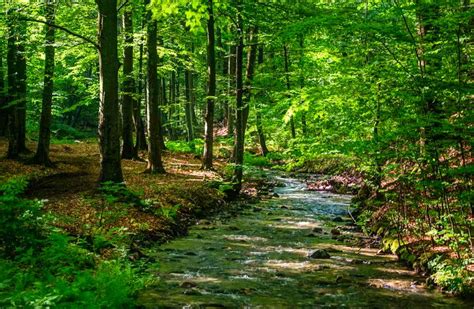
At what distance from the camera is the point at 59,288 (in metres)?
5.33

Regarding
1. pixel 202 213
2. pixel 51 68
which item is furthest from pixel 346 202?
pixel 51 68

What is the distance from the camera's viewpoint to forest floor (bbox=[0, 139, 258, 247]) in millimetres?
10719

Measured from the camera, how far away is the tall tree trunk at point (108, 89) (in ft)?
39.2

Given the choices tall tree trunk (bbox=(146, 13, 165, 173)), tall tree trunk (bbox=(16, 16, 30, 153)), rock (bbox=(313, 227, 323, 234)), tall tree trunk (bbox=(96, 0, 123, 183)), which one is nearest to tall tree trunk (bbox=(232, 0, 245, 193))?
tall tree trunk (bbox=(146, 13, 165, 173))

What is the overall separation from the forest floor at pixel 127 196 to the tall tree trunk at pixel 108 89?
0.78 metres

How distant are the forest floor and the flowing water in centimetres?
83

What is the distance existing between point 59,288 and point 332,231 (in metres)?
9.12

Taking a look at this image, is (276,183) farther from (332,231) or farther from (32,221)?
(32,221)

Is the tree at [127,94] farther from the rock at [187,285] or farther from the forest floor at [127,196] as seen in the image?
the rock at [187,285]

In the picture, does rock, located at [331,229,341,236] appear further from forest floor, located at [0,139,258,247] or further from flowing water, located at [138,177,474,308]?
forest floor, located at [0,139,258,247]

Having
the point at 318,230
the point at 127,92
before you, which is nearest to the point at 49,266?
the point at 318,230

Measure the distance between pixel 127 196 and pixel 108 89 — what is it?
290cm

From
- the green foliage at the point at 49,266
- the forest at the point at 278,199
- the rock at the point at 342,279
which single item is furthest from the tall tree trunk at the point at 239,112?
the green foliage at the point at 49,266

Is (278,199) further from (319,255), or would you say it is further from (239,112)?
(319,255)
